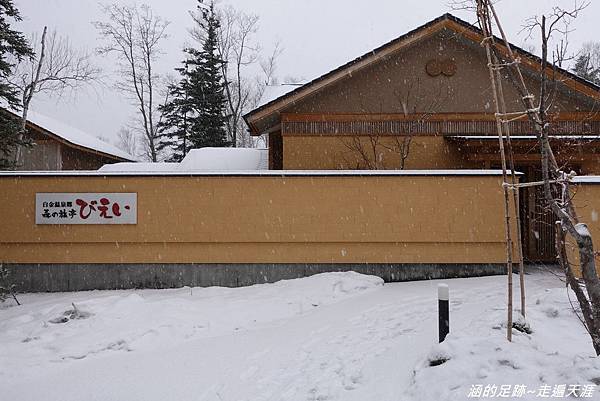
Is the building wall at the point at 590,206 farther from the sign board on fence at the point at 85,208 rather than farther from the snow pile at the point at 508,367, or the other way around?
the sign board on fence at the point at 85,208

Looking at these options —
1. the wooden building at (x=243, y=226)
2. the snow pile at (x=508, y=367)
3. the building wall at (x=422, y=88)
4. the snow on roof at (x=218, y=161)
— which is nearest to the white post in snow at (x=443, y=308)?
the snow pile at (x=508, y=367)

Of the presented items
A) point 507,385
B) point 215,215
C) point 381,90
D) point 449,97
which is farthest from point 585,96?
point 507,385

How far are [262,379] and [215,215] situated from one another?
460 centimetres

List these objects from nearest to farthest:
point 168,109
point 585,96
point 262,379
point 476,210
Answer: point 262,379 < point 476,210 < point 585,96 < point 168,109

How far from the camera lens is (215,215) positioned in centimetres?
866

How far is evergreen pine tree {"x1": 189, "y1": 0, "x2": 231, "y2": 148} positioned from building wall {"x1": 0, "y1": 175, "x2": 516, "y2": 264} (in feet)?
68.9

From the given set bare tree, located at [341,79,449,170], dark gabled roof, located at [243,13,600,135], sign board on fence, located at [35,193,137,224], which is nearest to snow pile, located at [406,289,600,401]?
sign board on fence, located at [35,193,137,224]

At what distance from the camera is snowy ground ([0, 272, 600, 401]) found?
12.4 feet

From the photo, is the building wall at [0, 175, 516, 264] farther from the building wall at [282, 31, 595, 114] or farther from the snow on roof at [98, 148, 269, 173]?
the snow on roof at [98, 148, 269, 173]

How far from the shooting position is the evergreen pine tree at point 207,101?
29594 mm

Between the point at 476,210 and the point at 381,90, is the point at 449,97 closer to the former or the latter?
the point at 381,90

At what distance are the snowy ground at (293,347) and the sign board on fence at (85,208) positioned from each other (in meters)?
1.58

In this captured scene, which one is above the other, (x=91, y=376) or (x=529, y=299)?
(x=529, y=299)

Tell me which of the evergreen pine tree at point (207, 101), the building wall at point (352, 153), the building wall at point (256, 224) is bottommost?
the building wall at point (256, 224)
